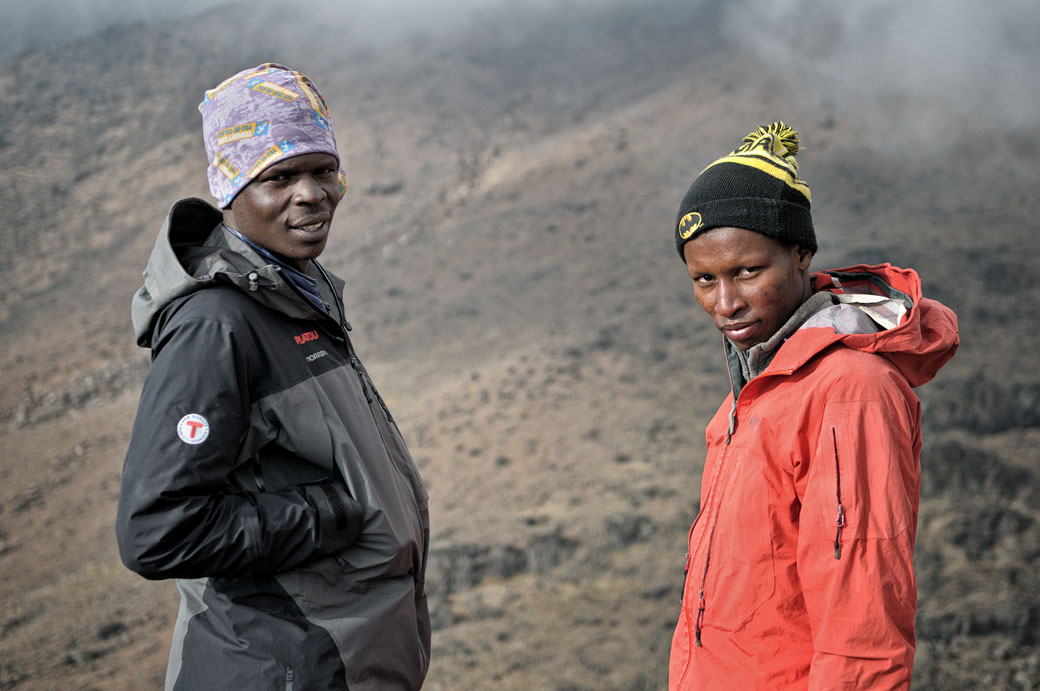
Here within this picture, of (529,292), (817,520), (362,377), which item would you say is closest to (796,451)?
(817,520)

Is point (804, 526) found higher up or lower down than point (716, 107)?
lower down

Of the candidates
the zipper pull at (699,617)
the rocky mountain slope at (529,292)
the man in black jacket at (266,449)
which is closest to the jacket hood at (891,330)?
the zipper pull at (699,617)

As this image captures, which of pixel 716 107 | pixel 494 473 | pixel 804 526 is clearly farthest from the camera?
pixel 716 107

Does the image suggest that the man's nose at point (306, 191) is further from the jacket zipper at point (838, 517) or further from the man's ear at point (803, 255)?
the jacket zipper at point (838, 517)

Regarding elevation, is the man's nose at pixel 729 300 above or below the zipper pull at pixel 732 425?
above

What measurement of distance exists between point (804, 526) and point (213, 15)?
22.0 meters

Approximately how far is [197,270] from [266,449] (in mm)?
393

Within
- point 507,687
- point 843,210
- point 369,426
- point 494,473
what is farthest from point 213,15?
point 369,426

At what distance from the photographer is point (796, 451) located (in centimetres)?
149

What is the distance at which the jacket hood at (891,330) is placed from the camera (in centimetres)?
147

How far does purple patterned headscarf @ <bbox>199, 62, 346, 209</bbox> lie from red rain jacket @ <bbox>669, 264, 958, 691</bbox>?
110 cm

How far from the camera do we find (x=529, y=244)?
37.1 ft

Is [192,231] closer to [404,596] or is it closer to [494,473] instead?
[404,596]

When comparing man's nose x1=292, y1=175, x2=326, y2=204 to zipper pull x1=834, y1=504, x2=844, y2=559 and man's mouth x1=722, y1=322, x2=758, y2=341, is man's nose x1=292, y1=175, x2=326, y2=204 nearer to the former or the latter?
man's mouth x1=722, y1=322, x2=758, y2=341
